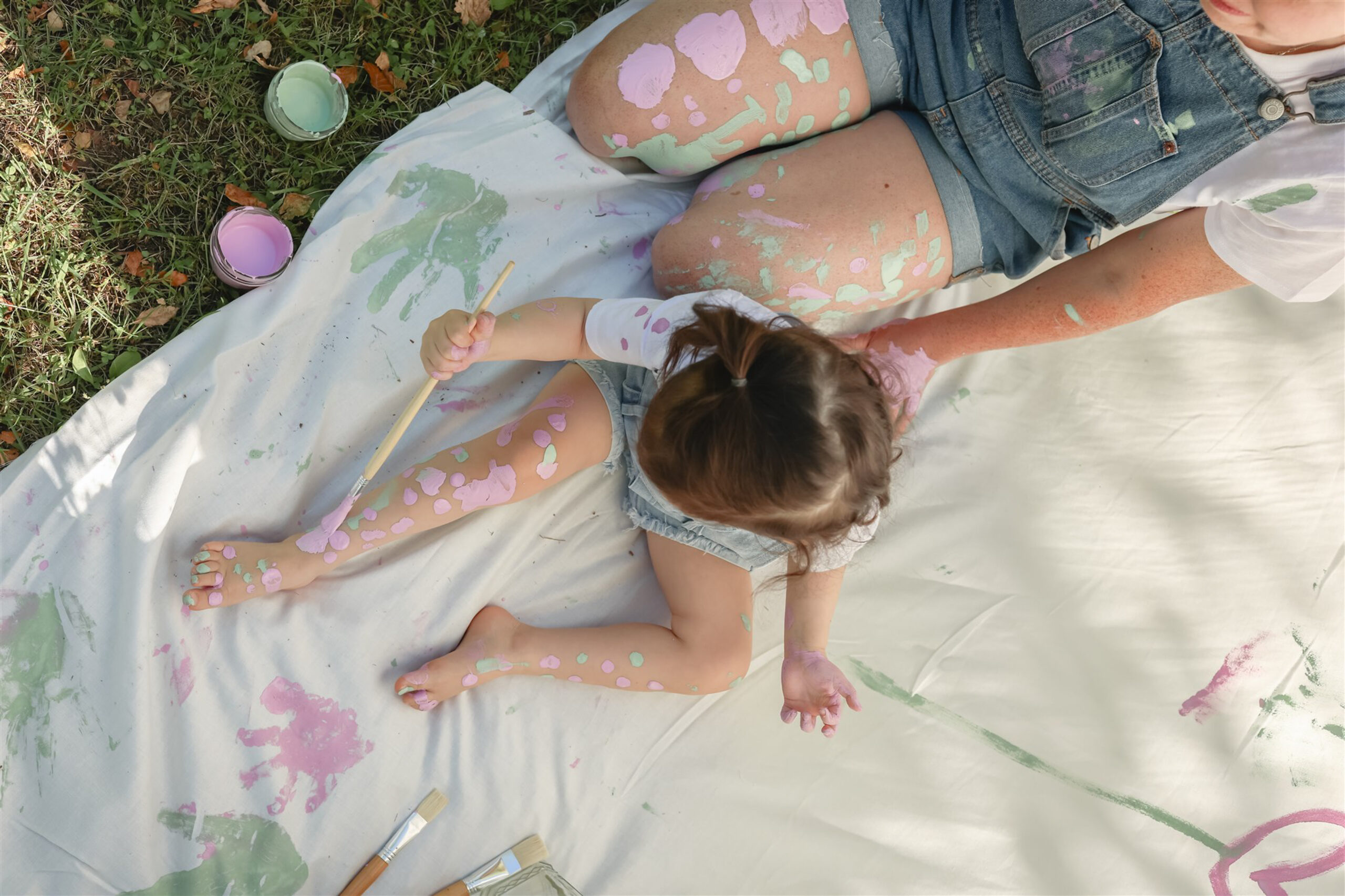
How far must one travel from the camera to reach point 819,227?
4.45ft

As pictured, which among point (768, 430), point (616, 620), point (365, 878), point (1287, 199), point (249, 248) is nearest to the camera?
point (768, 430)

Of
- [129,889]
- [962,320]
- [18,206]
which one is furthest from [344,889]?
[962,320]

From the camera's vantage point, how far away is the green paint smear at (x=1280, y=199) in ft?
3.85

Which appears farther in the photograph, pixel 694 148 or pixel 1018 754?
pixel 1018 754

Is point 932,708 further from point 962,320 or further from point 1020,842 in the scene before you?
point 962,320

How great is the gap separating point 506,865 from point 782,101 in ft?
3.84

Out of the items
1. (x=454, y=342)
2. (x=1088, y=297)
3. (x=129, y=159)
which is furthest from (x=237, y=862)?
(x=1088, y=297)

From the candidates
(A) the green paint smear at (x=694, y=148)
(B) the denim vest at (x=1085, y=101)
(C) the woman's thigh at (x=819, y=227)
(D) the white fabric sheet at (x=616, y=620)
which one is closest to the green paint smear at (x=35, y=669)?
(D) the white fabric sheet at (x=616, y=620)

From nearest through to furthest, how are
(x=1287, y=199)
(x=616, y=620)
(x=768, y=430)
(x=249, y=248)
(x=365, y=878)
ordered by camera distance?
(x=768, y=430) → (x=1287, y=199) → (x=365, y=878) → (x=249, y=248) → (x=616, y=620)

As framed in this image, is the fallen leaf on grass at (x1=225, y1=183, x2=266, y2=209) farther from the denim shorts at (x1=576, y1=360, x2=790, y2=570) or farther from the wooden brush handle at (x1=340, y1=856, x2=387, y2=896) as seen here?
the wooden brush handle at (x1=340, y1=856, x2=387, y2=896)

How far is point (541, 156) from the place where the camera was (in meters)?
1.49

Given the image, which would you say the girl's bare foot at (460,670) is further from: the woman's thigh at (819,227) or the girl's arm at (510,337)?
the woman's thigh at (819,227)

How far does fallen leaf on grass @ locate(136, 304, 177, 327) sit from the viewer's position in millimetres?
1388

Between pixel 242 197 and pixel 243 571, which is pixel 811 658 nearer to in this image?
pixel 243 571
